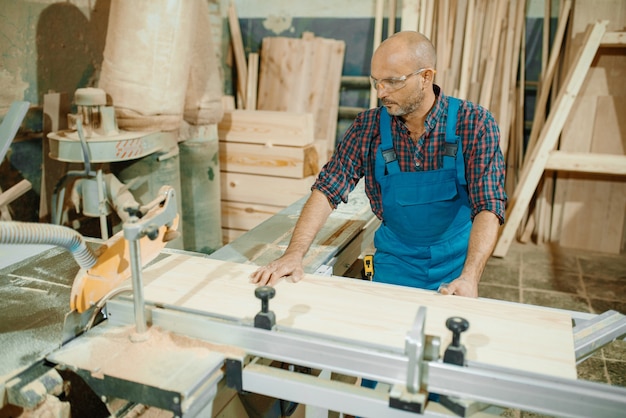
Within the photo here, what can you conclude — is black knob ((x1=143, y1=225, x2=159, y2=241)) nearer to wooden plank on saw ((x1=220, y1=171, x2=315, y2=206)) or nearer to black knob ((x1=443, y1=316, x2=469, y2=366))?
black knob ((x1=443, y1=316, x2=469, y2=366))

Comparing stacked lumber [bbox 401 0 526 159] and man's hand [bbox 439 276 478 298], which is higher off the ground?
stacked lumber [bbox 401 0 526 159]

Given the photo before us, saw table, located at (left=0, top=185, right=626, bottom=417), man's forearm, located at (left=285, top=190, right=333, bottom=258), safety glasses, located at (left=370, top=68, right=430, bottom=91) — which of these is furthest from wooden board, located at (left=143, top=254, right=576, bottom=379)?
safety glasses, located at (left=370, top=68, right=430, bottom=91)

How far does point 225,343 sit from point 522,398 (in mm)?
714

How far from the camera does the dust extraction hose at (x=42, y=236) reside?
1.12 m

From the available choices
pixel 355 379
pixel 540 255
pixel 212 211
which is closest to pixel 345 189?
pixel 355 379

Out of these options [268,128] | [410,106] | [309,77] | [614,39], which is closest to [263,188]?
[268,128]

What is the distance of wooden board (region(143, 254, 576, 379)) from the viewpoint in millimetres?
1324

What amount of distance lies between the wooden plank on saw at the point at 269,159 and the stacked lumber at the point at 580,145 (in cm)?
194

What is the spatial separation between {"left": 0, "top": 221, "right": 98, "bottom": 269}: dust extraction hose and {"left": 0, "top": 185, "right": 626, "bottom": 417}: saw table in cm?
21

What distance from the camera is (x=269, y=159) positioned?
14.6ft

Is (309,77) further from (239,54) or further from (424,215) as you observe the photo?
(424,215)

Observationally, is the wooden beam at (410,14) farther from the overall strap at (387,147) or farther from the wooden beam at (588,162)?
the overall strap at (387,147)

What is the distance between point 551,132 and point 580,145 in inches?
22.6

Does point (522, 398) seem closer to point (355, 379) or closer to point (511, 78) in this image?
point (355, 379)
